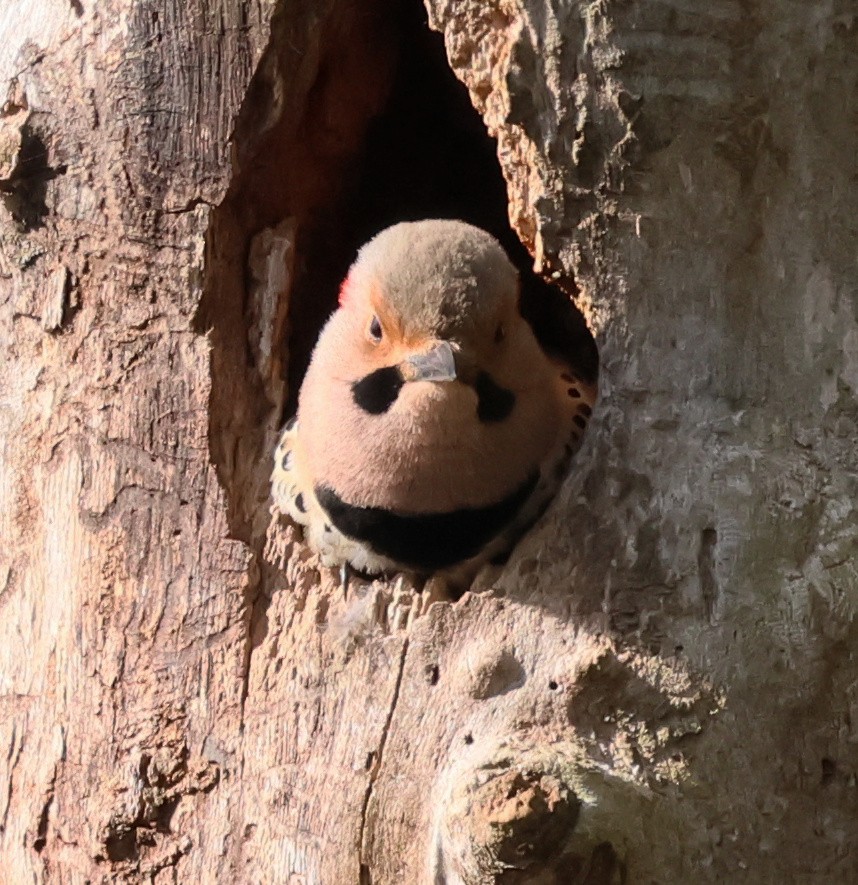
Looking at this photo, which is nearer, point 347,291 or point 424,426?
point 424,426

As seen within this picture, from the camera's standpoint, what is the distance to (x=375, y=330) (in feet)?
9.58

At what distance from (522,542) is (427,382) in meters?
0.38

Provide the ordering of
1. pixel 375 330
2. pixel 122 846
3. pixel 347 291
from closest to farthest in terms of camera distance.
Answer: pixel 122 846 → pixel 375 330 → pixel 347 291

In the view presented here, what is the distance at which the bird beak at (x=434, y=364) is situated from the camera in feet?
8.68

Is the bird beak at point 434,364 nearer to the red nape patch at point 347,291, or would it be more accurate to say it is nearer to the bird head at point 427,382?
the bird head at point 427,382

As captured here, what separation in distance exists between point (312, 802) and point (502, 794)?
1.70ft

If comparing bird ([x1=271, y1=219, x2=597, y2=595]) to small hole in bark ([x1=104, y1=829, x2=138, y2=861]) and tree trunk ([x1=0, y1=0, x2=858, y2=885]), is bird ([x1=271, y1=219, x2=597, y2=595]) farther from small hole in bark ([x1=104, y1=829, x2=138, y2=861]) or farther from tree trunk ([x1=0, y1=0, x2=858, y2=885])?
small hole in bark ([x1=104, y1=829, x2=138, y2=861])

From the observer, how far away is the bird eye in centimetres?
291

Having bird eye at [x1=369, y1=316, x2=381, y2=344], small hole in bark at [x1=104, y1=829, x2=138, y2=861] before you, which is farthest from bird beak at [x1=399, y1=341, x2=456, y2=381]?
small hole in bark at [x1=104, y1=829, x2=138, y2=861]

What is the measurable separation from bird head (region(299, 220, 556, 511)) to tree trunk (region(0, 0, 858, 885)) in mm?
167

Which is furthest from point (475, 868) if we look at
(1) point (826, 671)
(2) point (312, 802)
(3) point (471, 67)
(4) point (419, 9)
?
(4) point (419, 9)

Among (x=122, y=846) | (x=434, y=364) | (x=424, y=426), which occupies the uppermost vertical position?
(x=434, y=364)

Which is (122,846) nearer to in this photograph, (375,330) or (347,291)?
(375,330)

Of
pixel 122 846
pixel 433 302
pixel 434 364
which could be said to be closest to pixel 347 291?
pixel 433 302
